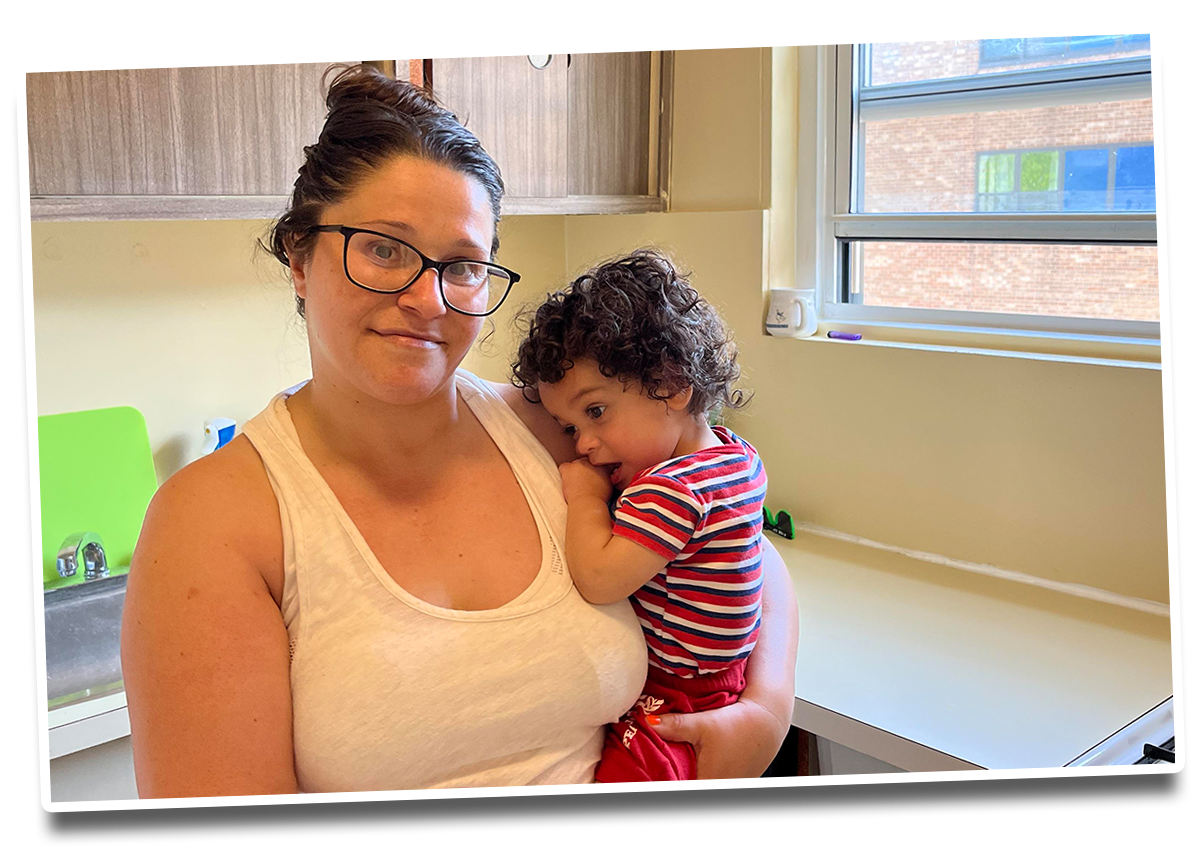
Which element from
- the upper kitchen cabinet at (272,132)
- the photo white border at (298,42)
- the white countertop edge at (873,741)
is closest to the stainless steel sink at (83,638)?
the upper kitchen cabinet at (272,132)

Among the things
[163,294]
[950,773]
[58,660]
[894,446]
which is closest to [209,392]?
[163,294]

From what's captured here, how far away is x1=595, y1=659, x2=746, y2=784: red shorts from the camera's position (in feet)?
2.58

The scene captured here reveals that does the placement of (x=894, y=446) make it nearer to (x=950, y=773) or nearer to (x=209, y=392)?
(x=950, y=773)

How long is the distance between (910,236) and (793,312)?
0.67 feet

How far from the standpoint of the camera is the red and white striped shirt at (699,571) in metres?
0.82

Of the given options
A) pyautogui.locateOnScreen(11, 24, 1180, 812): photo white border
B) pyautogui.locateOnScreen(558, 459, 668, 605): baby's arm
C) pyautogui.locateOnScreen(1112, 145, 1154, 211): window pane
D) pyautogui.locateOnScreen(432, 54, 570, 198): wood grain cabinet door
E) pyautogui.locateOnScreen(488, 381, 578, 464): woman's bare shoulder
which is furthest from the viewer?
pyautogui.locateOnScreen(432, 54, 570, 198): wood grain cabinet door

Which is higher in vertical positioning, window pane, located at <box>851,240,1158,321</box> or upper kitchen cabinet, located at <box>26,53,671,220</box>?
upper kitchen cabinet, located at <box>26,53,671,220</box>

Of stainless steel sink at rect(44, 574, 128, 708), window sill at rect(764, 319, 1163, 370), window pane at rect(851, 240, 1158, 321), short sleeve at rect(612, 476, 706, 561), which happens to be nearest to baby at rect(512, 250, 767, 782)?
short sleeve at rect(612, 476, 706, 561)

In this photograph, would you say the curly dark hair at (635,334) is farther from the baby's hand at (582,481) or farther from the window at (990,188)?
the window at (990,188)

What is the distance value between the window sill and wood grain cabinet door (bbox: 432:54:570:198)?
1.51 feet

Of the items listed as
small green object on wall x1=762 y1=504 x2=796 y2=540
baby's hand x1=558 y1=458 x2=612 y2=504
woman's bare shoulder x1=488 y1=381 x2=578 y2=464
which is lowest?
small green object on wall x1=762 y1=504 x2=796 y2=540

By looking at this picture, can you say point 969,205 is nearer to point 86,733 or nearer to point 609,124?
point 609,124

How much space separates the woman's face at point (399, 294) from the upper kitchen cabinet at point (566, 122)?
2.27ft

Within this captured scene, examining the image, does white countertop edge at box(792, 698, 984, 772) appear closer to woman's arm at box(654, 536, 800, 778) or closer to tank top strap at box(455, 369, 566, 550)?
woman's arm at box(654, 536, 800, 778)
